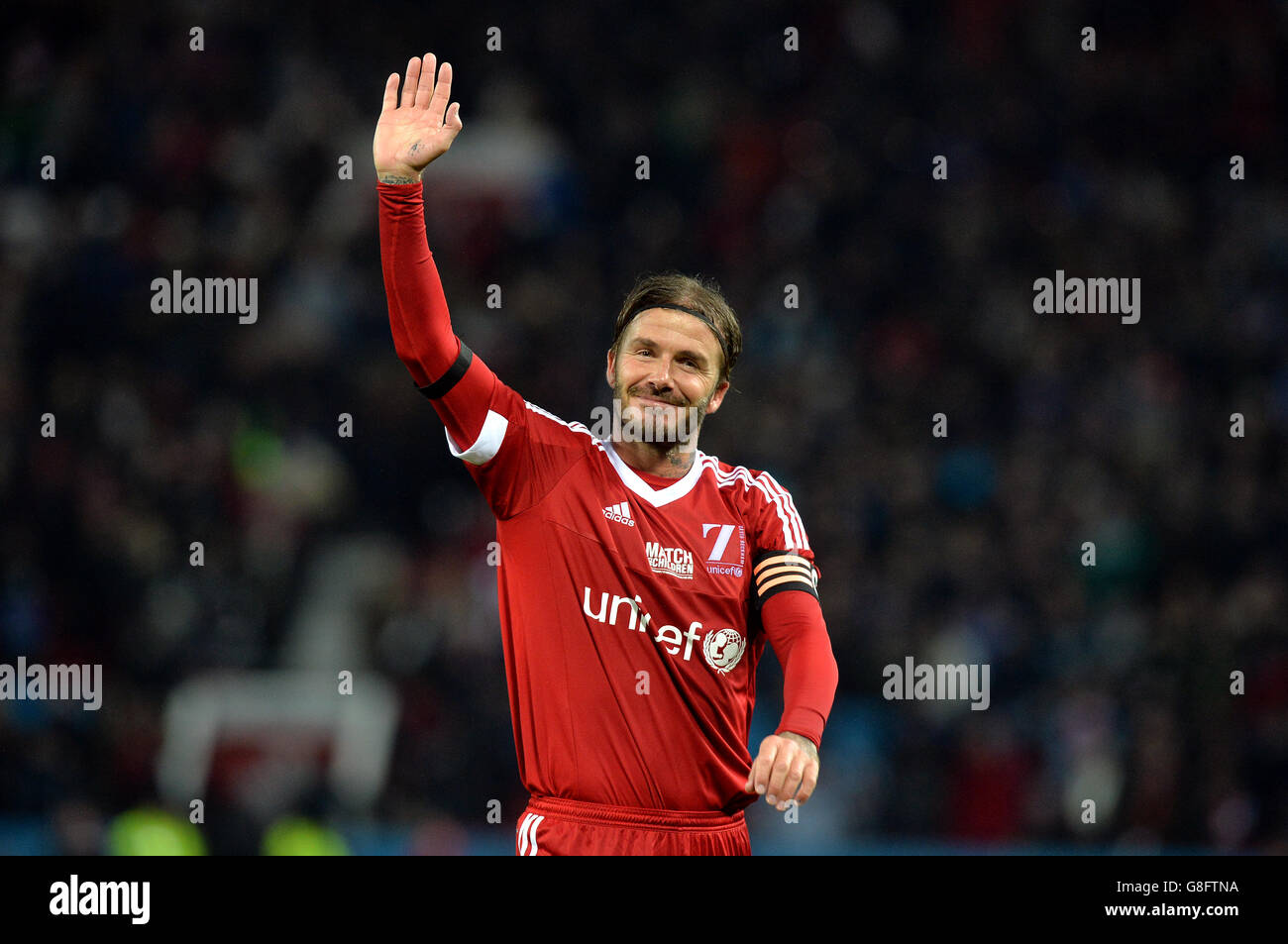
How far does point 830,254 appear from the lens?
9719 millimetres

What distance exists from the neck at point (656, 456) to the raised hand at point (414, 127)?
Result: 89cm

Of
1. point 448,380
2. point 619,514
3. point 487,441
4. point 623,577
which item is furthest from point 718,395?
point 448,380

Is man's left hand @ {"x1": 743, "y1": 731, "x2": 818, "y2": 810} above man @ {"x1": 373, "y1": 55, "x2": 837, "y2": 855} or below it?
below

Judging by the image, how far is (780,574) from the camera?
360 centimetres

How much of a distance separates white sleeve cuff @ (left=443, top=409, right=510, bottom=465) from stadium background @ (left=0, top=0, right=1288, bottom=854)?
13.8ft

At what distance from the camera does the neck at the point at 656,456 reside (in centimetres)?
368

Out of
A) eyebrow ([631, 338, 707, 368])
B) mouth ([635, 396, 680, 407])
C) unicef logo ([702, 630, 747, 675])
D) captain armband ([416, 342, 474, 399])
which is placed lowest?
unicef logo ([702, 630, 747, 675])

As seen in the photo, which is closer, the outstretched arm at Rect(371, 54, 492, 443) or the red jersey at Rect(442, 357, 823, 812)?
the outstretched arm at Rect(371, 54, 492, 443)

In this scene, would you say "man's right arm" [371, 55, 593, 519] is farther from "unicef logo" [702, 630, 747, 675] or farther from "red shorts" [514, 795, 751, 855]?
"red shorts" [514, 795, 751, 855]

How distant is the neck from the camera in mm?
3682

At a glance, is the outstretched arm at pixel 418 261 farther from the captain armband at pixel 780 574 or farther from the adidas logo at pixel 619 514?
the captain armband at pixel 780 574

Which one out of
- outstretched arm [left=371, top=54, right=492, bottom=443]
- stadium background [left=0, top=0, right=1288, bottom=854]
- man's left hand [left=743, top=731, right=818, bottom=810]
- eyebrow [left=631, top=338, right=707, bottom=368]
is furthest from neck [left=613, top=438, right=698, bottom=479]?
stadium background [left=0, top=0, right=1288, bottom=854]
